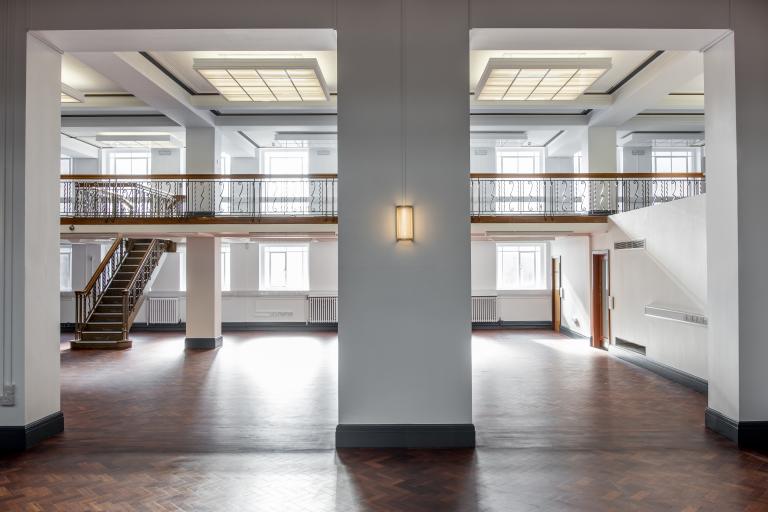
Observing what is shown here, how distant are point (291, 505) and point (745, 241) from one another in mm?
4502

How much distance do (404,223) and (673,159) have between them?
496 inches

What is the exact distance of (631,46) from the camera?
4926 mm

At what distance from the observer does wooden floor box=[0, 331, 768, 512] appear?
3.55 m

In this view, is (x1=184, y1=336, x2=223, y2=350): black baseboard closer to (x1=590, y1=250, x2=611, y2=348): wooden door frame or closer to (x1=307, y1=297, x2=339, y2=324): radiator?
(x1=307, y1=297, x2=339, y2=324): radiator

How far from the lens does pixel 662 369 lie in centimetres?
757

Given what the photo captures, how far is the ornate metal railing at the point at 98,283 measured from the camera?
10812mm

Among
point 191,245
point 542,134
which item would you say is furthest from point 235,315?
point 542,134

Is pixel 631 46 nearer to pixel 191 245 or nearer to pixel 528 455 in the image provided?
pixel 528 455

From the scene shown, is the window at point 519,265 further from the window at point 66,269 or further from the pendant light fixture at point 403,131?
the window at point 66,269

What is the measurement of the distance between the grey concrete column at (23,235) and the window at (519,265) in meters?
11.2

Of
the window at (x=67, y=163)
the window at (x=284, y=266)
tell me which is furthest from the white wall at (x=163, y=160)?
the window at (x=284, y=266)

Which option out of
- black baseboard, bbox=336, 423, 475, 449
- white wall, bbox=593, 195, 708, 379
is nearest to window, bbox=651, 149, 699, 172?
white wall, bbox=593, 195, 708, 379

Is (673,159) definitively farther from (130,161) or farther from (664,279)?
(130,161)

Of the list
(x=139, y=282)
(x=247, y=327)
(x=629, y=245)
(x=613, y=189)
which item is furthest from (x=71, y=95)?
(x=613, y=189)
